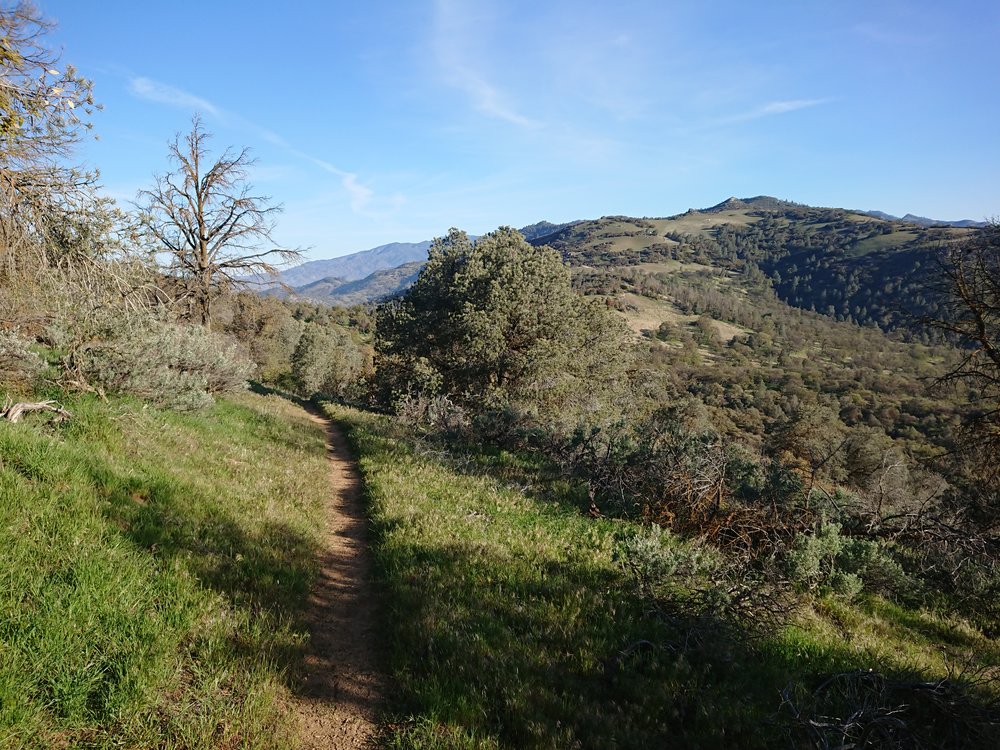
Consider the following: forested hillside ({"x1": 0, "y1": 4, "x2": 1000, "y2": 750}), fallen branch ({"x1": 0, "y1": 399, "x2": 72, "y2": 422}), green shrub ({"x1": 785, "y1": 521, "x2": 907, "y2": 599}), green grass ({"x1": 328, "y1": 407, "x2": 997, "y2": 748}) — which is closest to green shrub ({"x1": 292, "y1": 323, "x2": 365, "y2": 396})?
forested hillside ({"x1": 0, "y1": 4, "x2": 1000, "y2": 750})

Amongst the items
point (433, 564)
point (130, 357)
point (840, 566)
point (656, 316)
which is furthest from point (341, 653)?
point (656, 316)

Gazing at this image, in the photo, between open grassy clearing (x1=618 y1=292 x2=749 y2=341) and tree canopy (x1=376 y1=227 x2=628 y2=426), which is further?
open grassy clearing (x1=618 y1=292 x2=749 y2=341)

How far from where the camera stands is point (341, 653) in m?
4.94

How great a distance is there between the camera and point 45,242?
20.1 ft

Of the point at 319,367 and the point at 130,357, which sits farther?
the point at 319,367

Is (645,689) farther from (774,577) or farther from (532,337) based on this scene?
(532,337)

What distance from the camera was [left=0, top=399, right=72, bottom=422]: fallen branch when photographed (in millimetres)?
6824

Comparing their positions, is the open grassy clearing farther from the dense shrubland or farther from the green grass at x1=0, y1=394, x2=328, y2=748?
the green grass at x1=0, y1=394, x2=328, y2=748

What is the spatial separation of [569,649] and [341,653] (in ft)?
7.55

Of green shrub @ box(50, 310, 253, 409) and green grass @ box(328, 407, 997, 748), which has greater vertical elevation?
green shrub @ box(50, 310, 253, 409)

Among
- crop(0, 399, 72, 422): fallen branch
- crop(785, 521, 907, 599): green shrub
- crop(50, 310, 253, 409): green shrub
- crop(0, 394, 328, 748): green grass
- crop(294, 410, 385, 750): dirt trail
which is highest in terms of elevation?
crop(50, 310, 253, 409): green shrub

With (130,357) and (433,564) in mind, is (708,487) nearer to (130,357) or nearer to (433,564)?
(433,564)

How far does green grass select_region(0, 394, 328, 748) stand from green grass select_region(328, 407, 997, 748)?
120 centimetres

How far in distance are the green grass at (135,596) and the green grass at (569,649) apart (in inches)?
47.1
